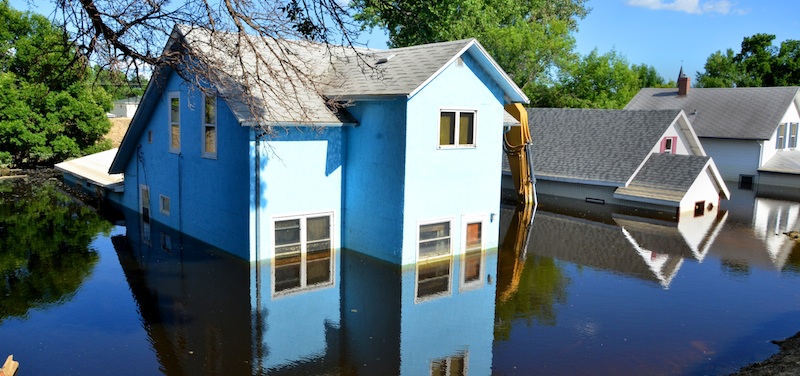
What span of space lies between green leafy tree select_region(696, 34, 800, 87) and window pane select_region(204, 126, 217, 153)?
51.0 m

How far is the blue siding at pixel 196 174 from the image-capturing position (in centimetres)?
1502

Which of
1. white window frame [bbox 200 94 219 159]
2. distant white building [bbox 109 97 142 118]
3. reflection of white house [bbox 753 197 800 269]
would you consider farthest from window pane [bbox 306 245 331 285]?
distant white building [bbox 109 97 142 118]

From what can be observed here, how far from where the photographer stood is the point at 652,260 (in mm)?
16891

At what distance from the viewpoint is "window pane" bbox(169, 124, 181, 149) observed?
17.7 metres

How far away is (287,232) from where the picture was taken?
15.3 m

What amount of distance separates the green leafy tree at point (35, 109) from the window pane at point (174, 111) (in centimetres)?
1602

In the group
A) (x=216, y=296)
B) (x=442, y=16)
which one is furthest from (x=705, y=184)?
(x=216, y=296)

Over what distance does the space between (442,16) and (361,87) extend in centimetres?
2078

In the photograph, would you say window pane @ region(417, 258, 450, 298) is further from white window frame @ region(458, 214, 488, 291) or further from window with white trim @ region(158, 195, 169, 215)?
window with white trim @ region(158, 195, 169, 215)

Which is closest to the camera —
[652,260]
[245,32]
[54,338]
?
[245,32]

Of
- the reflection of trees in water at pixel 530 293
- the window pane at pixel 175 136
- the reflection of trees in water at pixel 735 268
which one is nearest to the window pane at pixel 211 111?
the window pane at pixel 175 136

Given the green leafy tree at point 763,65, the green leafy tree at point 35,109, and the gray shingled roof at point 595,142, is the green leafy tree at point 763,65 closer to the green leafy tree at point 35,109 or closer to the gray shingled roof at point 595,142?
the gray shingled roof at point 595,142

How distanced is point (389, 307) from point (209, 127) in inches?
287

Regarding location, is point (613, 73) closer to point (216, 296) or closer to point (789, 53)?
point (789, 53)
